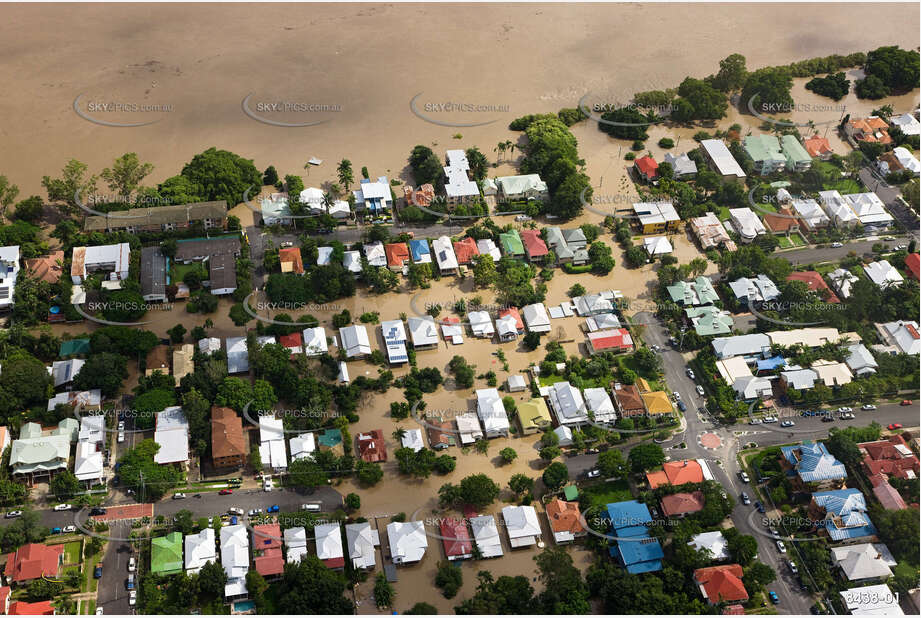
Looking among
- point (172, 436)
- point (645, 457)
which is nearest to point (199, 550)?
point (172, 436)

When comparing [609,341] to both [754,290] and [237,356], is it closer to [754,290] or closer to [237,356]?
[754,290]

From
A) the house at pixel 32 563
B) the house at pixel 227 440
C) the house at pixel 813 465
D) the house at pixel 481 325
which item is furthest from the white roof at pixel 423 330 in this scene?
the house at pixel 32 563

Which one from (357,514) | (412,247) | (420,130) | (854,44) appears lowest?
(357,514)

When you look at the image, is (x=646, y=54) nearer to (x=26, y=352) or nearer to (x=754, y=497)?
(x=754, y=497)

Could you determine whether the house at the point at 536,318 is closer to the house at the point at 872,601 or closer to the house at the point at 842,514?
the house at the point at 842,514

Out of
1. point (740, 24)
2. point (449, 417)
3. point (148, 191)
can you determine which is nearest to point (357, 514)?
point (449, 417)

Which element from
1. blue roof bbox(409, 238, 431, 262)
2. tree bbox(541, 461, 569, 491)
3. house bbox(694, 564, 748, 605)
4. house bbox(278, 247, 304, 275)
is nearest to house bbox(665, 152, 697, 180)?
blue roof bbox(409, 238, 431, 262)
